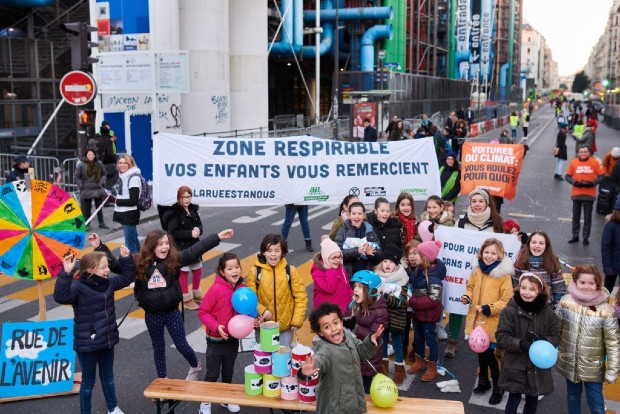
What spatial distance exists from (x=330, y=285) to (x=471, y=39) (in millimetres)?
72982

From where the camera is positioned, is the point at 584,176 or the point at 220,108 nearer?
the point at 584,176

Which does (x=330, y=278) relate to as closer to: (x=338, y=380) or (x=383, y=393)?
(x=383, y=393)

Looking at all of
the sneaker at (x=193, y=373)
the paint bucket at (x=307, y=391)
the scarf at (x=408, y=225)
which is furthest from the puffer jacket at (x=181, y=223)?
the paint bucket at (x=307, y=391)

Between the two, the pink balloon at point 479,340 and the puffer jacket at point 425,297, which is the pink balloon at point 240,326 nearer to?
the puffer jacket at point 425,297

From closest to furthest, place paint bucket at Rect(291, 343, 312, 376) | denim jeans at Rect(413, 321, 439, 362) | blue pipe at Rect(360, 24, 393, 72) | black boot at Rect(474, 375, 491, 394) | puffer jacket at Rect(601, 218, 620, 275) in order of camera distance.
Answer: paint bucket at Rect(291, 343, 312, 376) → black boot at Rect(474, 375, 491, 394) → denim jeans at Rect(413, 321, 439, 362) → puffer jacket at Rect(601, 218, 620, 275) → blue pipe at Rect(360, 24, 393, 72)

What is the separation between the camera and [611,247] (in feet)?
29.3

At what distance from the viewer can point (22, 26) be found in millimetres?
29391

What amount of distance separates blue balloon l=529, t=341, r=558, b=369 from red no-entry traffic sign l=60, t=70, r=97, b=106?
9.98 m

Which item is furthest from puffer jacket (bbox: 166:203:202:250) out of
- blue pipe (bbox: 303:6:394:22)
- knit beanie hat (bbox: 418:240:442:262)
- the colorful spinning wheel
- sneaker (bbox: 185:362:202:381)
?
blue pipe (bbox: 303:6:394:22)

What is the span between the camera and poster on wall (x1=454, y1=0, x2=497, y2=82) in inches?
2746

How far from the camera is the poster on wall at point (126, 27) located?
21.7 metres

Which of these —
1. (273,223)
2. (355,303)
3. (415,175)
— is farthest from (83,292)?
(273,223)

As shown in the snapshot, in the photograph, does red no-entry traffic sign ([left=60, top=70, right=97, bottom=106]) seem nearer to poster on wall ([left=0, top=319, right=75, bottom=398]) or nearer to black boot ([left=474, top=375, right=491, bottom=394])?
poster on wall ([left=0, top=319, right=75, bottom=398])

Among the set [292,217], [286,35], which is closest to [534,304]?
[292,217]
